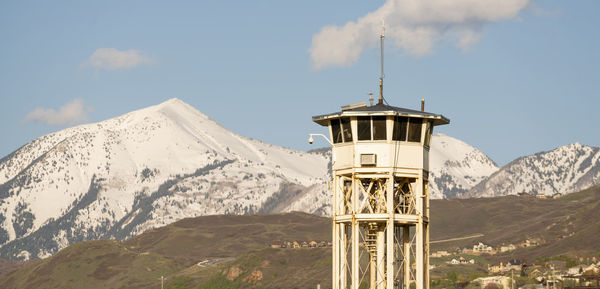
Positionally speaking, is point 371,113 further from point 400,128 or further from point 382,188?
point 382,188

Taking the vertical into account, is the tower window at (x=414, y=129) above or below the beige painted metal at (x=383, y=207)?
above

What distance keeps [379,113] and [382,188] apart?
4.68 m

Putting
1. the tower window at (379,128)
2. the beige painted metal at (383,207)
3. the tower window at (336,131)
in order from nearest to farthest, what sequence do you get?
the beige painted metal at (383,207)
the tower window at (379,128)
the tower window at (336,131)

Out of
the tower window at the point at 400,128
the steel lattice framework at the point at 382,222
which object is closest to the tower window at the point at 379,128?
the tower window at the point at 400,128

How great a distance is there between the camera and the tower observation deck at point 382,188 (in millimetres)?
68312

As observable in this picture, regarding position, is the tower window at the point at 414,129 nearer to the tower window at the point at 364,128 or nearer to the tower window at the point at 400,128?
the tower window at the point at 400,128

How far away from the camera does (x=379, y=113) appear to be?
6875 centimetres

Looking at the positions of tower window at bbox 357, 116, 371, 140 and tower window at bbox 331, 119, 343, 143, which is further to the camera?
tower window at bbox 331, 119, 343, 143

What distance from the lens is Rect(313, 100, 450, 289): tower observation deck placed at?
68.3 metres

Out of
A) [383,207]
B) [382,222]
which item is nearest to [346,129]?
[383,207]

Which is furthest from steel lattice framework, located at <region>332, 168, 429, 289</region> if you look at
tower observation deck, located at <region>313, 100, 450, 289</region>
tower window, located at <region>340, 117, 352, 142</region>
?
tower window, located at <region>340, 117, 352, 142</region>

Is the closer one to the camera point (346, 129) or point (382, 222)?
point (382, 222)

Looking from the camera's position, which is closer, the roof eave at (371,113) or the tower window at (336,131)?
the roof eave at (371,113)

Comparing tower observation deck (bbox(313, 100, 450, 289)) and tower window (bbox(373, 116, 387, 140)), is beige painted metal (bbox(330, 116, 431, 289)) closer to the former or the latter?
tower observation deck (bbox(313, 100, 450, 289))
